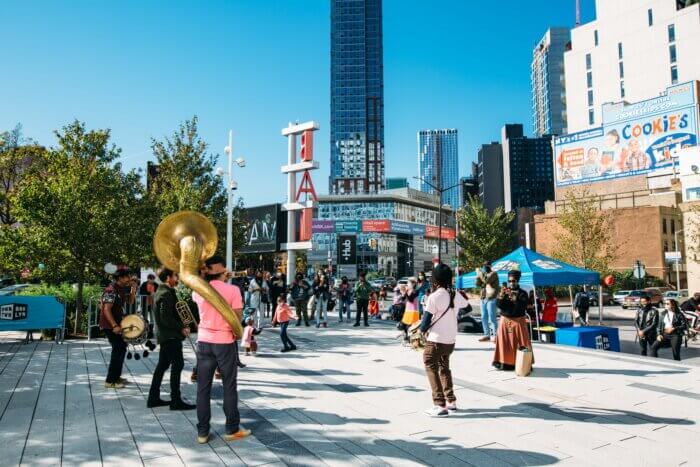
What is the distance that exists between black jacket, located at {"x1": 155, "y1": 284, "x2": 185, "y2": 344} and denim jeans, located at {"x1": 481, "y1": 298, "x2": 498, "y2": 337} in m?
8.54

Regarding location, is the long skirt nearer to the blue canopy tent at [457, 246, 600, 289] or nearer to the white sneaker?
the white sneaker

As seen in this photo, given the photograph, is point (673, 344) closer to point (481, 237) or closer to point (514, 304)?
point (514, 304)

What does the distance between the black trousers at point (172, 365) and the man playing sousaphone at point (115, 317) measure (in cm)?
113

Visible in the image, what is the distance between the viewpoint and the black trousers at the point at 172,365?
229 inches

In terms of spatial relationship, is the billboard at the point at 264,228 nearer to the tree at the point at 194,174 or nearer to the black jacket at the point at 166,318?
Answer: the tree at the point at 194,174

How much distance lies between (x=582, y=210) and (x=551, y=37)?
176798 millimetres

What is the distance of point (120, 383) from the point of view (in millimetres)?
7059

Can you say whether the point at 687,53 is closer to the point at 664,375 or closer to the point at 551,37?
the point at 664,375

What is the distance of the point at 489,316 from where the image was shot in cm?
1245

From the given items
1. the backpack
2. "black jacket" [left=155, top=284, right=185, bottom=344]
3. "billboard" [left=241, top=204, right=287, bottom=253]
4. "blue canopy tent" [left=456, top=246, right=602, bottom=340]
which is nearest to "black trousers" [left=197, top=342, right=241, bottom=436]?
"black jacket" [left=155, top=284, right=185, bottom=344]

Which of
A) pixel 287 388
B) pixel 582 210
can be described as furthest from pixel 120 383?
pixel 582 210

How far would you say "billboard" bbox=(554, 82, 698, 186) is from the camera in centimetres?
5216

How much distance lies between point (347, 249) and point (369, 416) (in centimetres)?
3382

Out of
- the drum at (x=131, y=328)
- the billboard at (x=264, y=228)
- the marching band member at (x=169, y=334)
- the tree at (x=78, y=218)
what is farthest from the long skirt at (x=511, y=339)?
the billboard at (x=264, y=228)
